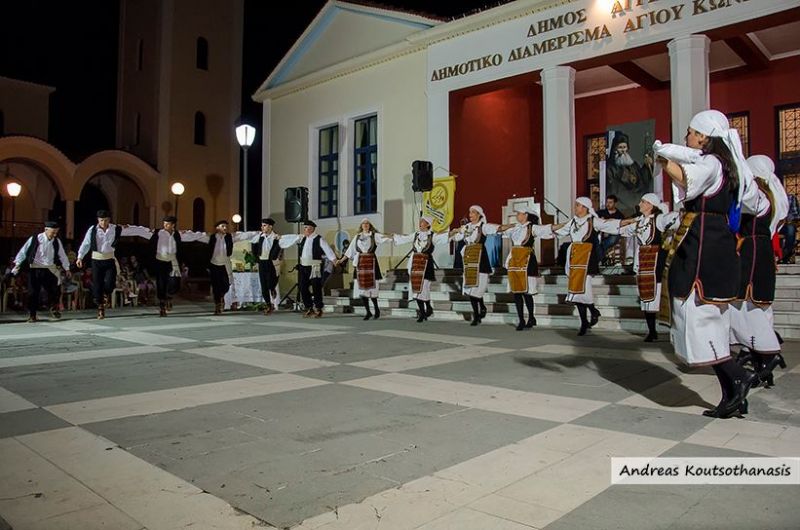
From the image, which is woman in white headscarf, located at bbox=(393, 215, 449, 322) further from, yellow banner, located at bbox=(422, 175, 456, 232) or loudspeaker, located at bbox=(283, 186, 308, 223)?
loudspeaker, located at bbox=(283, 186, 308, 223)

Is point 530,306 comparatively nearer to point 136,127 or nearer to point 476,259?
point 476,259

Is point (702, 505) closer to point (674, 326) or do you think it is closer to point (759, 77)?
point (674, 326)

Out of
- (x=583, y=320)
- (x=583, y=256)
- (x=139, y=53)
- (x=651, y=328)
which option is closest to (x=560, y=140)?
(x=583, y=256)

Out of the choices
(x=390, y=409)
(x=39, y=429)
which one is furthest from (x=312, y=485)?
(x=39, y=429)

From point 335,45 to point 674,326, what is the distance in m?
17.4

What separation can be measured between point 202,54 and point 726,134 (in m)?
30.3

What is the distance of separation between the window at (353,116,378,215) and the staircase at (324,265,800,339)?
3739mm

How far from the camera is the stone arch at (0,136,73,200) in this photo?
21.8 metres

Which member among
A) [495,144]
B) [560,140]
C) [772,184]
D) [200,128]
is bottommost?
[772,184]

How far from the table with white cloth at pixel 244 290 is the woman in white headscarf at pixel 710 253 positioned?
13020mm

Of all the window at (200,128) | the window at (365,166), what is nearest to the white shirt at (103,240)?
the window at (365,166)

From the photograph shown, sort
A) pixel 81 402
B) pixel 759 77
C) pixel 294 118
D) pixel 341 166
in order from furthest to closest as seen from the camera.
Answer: pixel 294 118 → pixel 341 166 → pixel 759 77 → pixel 81 402

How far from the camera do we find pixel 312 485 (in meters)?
2.85

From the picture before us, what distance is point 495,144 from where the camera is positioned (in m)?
17.3
